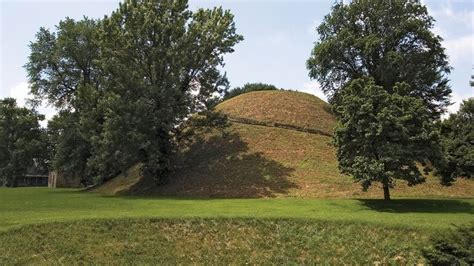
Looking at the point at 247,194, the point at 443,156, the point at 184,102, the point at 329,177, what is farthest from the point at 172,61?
the point at 443,156

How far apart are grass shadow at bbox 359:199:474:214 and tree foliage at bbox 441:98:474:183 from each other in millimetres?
2207

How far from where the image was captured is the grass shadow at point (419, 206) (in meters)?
25.0

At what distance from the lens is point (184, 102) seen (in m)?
40.4

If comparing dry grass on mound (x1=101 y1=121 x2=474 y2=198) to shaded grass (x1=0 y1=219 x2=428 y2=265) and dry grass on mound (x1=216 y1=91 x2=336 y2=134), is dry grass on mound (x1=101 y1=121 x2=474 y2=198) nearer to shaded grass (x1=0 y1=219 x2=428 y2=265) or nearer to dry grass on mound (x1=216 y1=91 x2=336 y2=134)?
dry grass on mound (x1=216 y1=91 x2=336 y2=134)

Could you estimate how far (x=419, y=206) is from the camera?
26828 mm

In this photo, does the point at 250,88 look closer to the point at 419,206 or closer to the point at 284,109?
the point at 284,109

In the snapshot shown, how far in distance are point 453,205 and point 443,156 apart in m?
2.70

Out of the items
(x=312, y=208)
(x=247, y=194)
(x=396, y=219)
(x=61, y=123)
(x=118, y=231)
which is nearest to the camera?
(x=118, y=231)

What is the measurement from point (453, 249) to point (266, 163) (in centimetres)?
2950

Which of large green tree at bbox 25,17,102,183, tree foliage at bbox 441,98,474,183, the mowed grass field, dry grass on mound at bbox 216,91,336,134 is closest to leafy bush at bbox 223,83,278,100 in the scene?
dry grass on mound at bbox 216,91,336,134

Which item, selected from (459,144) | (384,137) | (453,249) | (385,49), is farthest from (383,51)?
(453,249)

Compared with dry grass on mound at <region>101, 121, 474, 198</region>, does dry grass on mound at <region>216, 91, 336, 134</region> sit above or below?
above

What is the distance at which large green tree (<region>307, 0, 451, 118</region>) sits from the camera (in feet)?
171

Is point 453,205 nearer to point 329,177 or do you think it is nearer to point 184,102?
point 329,177
